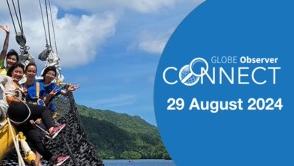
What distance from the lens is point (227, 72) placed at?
791cm

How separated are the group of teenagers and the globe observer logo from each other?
1.57m

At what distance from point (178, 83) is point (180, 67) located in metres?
0.20

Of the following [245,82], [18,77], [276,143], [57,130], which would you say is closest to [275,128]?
[276,143]

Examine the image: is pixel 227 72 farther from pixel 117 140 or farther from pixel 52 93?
pixel 117 140

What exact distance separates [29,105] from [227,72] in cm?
244

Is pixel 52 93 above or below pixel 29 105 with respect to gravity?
above

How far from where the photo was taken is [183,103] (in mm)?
7969

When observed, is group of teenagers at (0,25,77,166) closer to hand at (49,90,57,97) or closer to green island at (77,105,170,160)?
hand at (49,90,57,97)

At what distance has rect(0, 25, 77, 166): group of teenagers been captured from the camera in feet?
21.5

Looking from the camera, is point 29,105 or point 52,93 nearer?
point 29,105

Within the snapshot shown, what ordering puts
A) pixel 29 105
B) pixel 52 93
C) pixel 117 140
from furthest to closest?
pixel 117 140 < pixel 52 93 < pixel 29 105

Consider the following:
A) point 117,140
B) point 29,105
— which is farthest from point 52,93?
point 117,140

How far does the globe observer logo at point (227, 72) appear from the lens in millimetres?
7895

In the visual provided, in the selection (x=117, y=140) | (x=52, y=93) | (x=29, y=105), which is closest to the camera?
(x=29, y=105)
